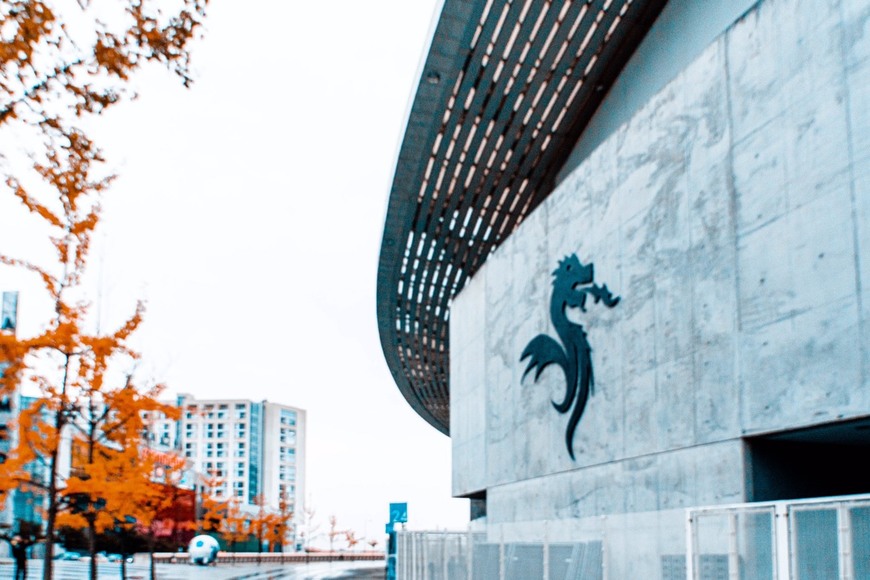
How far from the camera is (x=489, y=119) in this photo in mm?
23797

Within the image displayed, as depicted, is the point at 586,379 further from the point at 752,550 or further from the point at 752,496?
the point at 752,550

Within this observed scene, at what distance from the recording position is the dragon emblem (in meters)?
17.4

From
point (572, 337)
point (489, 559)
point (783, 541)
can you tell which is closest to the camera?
point (783, 541)

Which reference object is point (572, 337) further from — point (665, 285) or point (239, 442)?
point (239, 442)

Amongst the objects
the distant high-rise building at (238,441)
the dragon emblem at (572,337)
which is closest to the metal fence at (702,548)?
the dragon emblem at (572,337)

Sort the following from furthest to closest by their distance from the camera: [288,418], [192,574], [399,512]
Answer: [288,418] < [192,574] < [399,512]

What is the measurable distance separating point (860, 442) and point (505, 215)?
59.6ft

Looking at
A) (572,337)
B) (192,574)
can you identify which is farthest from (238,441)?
(572,337)

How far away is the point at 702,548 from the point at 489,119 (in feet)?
51.0

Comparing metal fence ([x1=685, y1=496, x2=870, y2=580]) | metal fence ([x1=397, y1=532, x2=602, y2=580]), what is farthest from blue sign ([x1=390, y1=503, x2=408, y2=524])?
metal fence ([x1=685, y1=496, x2=870, y2=580])

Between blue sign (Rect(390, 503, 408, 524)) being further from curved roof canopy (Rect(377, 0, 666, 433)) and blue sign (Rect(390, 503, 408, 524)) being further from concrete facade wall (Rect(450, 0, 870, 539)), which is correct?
concrete facade wall (Rect(450, 0, 870, 539))

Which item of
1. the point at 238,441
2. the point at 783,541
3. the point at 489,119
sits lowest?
the point at 783,541

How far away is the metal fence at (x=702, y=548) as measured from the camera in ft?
27.6

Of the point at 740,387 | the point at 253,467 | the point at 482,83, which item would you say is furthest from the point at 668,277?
the point at 253,467
